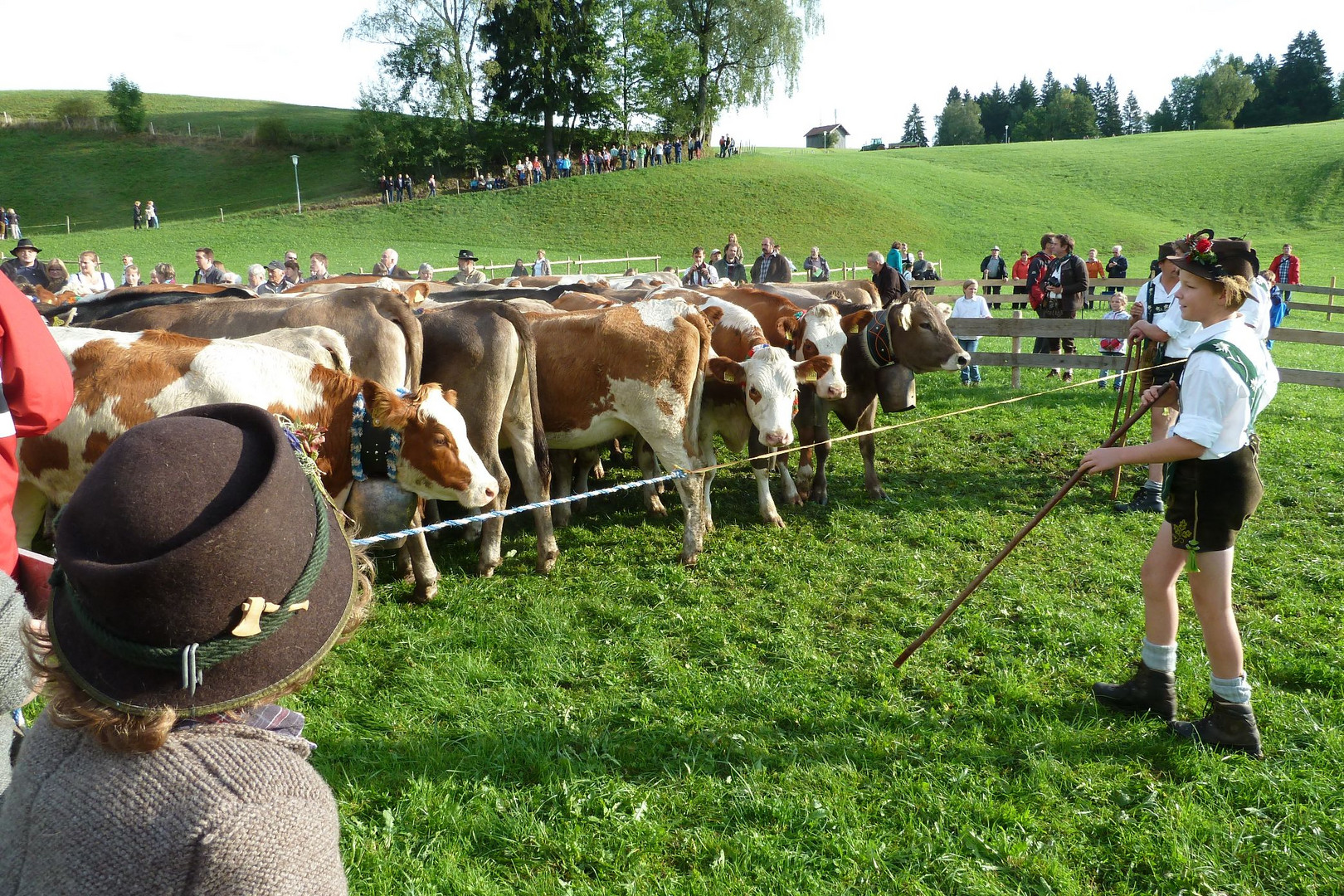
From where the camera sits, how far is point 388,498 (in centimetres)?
579

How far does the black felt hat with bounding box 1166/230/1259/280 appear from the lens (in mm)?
3990

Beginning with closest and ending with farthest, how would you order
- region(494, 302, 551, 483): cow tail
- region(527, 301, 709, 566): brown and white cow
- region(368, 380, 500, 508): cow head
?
region(368, 380, 500, 508): cow head < region(494, 302, 551, 483): cow tail < region(527, 301, 709, 566): brown and white cow

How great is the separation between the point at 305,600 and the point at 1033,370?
50.4ft

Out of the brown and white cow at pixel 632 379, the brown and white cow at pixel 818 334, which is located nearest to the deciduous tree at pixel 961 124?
the brown and white cow at pixel 818 334

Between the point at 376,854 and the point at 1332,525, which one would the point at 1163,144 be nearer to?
the point at 1332,525

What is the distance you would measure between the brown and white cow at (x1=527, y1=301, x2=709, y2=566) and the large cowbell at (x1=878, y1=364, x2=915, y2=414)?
101 inches

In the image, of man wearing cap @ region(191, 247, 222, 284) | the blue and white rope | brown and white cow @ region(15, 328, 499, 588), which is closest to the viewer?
the blue and white rope

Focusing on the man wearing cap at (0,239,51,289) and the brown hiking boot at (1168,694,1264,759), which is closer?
the brown hiking boot at (1168,694,1264,759)

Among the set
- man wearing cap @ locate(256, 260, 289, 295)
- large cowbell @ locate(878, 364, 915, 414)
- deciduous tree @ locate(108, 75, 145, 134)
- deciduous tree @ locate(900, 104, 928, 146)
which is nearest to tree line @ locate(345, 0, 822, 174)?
deciduous tree @ locate(108, 75, 145, 134)

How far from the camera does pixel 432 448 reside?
18.2 ft

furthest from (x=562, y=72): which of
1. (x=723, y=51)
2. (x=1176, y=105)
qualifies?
(x=1176, y=105)

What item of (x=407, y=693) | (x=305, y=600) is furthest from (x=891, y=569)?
(x=305, y=600)

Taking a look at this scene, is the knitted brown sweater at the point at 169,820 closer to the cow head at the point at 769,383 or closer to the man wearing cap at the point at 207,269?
the cow head at the point at 769,383

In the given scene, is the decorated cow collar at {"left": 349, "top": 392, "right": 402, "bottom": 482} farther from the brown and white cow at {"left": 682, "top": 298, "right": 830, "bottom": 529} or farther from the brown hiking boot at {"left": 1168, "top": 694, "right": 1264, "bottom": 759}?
the brown hiking boot at {"left": 1168, "top": 694, "right": 1264, "bottom": 759}
